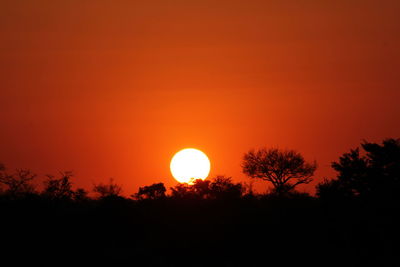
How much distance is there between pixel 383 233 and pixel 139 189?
19581mm

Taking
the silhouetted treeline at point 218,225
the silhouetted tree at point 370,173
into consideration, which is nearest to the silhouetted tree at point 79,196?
the silhouetted treeline at point 218,225

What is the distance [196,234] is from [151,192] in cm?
1036

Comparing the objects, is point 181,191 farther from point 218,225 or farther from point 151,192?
point 218,225

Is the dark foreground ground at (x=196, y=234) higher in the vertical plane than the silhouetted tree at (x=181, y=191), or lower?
lower

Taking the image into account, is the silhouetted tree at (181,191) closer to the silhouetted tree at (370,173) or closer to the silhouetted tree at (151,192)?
the silhouetted tree at (151,192)

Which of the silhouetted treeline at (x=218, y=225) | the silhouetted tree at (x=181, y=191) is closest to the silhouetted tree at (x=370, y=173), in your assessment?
the silhouetted treeline at (x=218, y=225)

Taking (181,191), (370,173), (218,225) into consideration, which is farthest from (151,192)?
(370,173)

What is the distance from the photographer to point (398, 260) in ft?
107

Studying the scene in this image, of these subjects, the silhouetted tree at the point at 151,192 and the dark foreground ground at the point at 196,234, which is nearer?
the dark foreground ground at the point at 196,234

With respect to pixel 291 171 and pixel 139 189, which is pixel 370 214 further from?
pixel 291 171

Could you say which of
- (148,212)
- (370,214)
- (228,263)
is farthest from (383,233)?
(148,212)

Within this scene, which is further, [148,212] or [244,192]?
[244,192]

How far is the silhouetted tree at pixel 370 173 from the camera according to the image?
132ft

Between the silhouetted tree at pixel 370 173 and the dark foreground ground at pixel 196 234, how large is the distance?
2.11 metres
